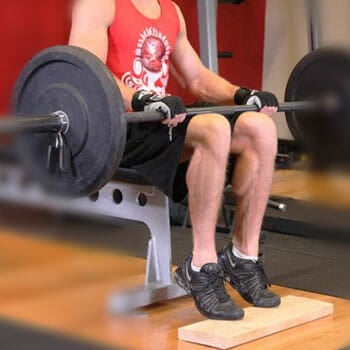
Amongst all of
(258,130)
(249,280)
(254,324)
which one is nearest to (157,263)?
(249,280)

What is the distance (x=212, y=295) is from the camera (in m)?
2.38

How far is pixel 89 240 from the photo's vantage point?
232 cm

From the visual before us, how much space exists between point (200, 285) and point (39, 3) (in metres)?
1.93

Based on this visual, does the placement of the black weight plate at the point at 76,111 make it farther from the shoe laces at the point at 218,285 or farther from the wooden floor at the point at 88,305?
the shoe laces at the point at 218,285

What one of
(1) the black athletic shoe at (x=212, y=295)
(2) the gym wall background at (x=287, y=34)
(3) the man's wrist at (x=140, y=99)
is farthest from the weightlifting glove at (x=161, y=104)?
(2) the gym wall background at (x=287, y=34)

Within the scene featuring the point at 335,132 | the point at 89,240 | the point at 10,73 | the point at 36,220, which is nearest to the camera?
the point at 89,240

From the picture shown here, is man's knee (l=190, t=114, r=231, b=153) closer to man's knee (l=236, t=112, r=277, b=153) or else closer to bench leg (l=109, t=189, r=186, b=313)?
man's knee (l=236, t=112, r=277, b=153)

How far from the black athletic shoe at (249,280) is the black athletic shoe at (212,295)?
5.0 inches

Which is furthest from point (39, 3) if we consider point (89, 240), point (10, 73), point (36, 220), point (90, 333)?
point (90, 333)

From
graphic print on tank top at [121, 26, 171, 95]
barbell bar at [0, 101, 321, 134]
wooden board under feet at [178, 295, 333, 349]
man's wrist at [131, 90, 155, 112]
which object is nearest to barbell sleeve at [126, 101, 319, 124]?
barbell bar at [0, 101, 321, 134]

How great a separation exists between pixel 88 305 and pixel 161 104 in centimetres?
56

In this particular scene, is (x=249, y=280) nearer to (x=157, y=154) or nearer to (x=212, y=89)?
(x=157, y=154)

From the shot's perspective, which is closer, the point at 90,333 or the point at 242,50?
the point at 90,333

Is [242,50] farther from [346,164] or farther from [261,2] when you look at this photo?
[346,164]
